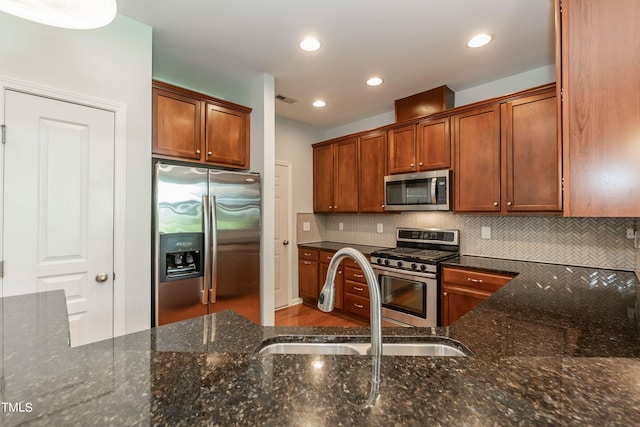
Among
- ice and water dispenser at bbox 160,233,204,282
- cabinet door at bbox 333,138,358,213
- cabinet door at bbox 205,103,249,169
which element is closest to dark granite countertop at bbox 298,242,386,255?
cabinet door at bbox 333,138,358,213

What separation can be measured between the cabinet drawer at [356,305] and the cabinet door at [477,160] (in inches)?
60.0

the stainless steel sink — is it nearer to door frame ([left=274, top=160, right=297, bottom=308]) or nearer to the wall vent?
the wall vent

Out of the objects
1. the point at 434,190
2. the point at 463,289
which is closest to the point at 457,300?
the point at 463,289

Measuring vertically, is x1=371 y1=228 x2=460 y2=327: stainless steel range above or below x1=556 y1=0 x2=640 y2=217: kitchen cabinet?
below

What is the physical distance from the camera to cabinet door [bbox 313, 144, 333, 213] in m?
4.22

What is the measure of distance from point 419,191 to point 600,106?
1934 millimetres

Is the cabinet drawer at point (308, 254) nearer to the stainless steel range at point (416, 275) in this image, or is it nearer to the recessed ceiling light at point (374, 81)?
the stainless steel range at point (416, 275)

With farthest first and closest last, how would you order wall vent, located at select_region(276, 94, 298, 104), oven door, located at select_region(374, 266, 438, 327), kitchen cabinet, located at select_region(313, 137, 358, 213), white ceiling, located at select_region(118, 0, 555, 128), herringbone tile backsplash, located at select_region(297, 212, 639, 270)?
kitchen cabinet, located at select_region(313, 137, 358, 213), wall vent, located at select_region(276, 94, 298, 104), oven door, located at select_region(374, 266, 438, 327), herringbone tile backsplash, located at select_region(297, 212, 639, 270), white ceiling, located at select_region(118, 0, 555, 128)

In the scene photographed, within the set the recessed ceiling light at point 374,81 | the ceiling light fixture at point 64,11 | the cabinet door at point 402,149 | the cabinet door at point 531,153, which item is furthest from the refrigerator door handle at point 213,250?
the cabinet door at point 531,153

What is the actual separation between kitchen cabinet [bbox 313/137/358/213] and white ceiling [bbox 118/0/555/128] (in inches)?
34.1

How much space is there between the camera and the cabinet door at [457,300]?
102 inches

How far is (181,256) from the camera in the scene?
2354mm

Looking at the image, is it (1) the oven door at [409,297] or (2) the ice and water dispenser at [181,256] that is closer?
(2) the ice and water dispenser at [181,256]

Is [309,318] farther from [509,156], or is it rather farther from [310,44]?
[310,44]
